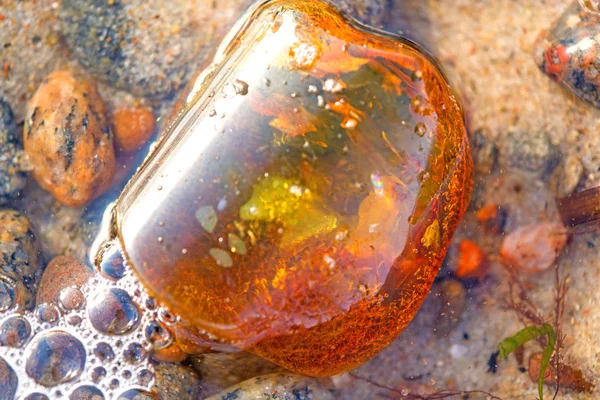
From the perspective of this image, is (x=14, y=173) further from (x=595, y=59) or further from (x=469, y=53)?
(x=595, y=59)

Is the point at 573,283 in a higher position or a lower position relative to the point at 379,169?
lower

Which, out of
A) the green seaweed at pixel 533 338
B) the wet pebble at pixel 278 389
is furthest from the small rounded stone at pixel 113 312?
the green seaweed at pixel 533 338

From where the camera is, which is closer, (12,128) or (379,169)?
(379,169)

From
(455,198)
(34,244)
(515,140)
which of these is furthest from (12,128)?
(515,140)

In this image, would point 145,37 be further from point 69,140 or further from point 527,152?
point 527,152

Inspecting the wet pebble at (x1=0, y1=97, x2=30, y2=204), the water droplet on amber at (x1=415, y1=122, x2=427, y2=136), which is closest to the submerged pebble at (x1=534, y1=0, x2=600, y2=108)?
the water droplet on amber at (x1=415, y1=122, x2=427, y2=136)

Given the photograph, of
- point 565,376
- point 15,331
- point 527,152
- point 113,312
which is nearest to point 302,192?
point 113,312

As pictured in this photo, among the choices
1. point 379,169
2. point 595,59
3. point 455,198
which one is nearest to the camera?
point 379,169
